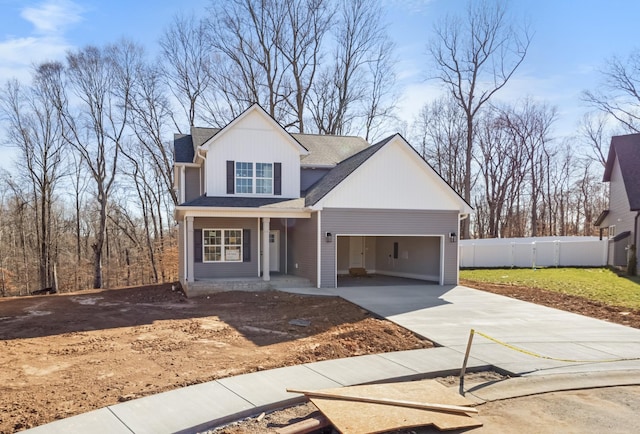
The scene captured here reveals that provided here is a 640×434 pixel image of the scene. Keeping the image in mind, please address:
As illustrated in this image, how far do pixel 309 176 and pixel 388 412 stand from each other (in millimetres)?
14407

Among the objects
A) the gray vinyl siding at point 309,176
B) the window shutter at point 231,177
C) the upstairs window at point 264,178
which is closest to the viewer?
the window shutter at point 231,177

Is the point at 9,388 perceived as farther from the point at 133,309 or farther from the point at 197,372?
the point at 133,309

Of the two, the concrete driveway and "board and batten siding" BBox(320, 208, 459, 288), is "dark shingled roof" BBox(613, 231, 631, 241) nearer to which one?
"board and batten siding" BBox(320, 208, 459, 288)

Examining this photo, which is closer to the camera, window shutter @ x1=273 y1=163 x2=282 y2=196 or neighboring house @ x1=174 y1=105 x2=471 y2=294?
neighboring house @ x1=174 y1=105 x2=471 y2=294

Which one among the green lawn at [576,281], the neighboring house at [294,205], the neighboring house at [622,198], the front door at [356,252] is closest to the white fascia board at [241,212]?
the neighboring house at [294,205]

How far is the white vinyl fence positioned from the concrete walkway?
489 inches

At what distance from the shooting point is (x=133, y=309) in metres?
12.6

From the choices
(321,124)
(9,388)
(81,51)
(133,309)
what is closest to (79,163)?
(81,51)

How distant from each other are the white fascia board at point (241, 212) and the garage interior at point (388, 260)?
324 centimetres

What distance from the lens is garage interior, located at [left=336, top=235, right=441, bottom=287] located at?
675 inches

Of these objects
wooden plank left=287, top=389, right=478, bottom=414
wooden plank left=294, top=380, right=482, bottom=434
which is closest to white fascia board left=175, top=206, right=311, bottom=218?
wooden plank left=294, top=380, right=482, bottom=434

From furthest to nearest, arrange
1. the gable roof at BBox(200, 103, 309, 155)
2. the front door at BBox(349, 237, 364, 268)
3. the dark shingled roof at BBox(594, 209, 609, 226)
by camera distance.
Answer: the dark shingled roof at BBox(594, 209, 609, 226), the front door at BBox(349, 237, 364, 268), the gable roof at BBox(200, 103, 309, 155)

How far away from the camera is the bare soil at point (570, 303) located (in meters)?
11.0

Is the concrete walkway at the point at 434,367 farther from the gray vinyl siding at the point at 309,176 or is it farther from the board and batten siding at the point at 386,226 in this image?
the gray vinyl siding at the point at 309,176
